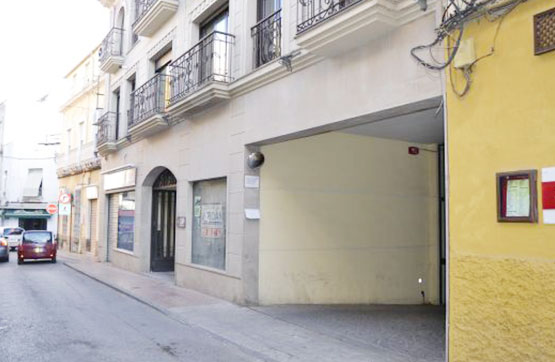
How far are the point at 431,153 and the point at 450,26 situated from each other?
719 cm

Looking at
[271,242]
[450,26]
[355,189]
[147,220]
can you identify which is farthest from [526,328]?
[147,220]

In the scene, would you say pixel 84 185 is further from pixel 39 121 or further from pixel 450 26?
pixel 450 26

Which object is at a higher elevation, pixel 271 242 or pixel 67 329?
pixel 271 242

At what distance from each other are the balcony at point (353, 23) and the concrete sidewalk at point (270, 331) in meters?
4.23

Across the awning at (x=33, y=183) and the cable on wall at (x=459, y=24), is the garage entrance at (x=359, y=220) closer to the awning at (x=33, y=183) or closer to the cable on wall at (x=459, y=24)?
the cable on wall at (x=459, y=24)

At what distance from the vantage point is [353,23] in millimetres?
6422

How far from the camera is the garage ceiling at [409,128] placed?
8789 millimetres

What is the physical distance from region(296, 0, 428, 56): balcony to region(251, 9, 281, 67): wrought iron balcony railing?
1.85 meters

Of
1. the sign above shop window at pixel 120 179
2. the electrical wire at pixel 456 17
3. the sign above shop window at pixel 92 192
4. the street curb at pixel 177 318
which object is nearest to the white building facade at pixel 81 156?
the sign above shop window at pixel 92 192

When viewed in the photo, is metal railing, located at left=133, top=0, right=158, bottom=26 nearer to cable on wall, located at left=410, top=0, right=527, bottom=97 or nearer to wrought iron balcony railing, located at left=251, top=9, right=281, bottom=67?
wrought iron balcony railing, located at left=251, top=9, right=281, bottom=67

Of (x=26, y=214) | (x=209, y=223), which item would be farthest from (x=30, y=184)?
(x=209, y=223)

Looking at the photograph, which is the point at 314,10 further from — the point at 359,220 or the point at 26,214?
the point at 26,214

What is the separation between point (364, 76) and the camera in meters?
6.87

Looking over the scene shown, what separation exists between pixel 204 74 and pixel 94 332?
6.31m
